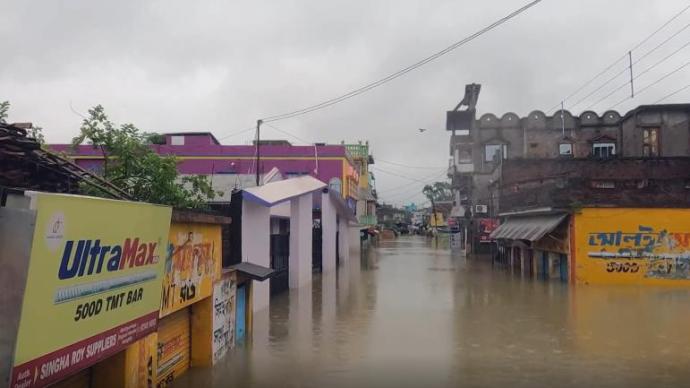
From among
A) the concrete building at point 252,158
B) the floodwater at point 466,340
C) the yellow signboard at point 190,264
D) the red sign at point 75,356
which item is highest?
the concrete building at point 252,158

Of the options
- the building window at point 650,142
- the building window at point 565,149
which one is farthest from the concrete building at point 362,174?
the building window at point 650,142

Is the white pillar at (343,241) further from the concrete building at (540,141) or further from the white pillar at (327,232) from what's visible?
the concrete building at (540,141)

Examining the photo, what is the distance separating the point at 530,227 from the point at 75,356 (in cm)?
2627

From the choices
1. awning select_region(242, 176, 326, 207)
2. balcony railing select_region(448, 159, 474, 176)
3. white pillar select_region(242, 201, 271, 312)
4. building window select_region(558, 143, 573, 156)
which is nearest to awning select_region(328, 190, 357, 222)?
awning select_region(242, 176, 326, 207)

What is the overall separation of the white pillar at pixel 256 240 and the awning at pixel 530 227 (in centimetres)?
1345

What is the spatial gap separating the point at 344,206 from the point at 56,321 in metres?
31.2

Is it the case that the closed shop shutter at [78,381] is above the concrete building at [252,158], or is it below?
below

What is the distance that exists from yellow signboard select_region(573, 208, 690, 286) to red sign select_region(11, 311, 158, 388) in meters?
22.1

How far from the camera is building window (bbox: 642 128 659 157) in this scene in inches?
1641

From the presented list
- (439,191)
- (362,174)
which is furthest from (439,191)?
(362,174)

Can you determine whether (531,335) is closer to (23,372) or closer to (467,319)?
(467,319)

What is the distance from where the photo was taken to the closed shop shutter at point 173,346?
28.7ft

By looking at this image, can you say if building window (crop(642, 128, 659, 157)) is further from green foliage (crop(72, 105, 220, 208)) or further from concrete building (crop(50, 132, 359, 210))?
green foliage (crop(72, 105, 220, 208))

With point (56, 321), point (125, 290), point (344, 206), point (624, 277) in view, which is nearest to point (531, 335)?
point (125, 290)
